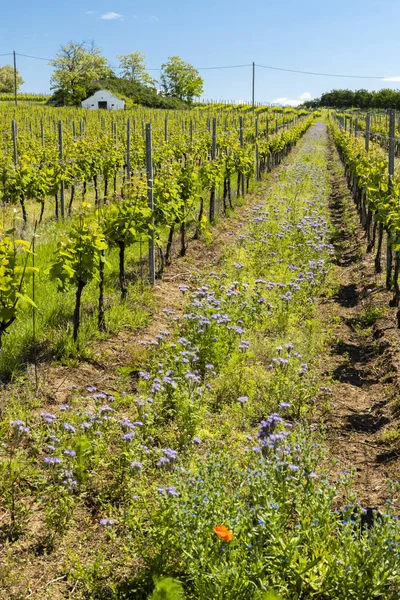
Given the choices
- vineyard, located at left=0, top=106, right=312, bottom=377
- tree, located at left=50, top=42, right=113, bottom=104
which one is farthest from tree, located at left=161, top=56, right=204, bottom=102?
vineyard, located at left=0, top=106, right=312, bottom=377

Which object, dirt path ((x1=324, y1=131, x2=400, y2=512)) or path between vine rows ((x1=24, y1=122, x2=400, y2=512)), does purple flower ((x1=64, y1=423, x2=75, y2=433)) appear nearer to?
path between vine rows ((x1=24, y1=122, x2=400, y2=512))

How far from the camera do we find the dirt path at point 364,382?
473 cm

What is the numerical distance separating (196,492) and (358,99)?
399 ft

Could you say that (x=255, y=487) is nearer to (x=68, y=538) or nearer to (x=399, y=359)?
(x=68, y=538)

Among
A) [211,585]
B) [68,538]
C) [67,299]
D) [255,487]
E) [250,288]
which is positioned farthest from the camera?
[250,288]

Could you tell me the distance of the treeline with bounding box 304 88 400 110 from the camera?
97.8 metres

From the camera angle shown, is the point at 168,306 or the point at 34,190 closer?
the point at 168,306

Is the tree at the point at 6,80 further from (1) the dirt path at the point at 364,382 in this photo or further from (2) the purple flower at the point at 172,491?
(2) the purple flower at the point at 172,491

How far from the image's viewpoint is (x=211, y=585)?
9.59 ft

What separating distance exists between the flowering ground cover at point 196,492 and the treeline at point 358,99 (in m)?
99.6

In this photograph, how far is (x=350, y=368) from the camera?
667 cm

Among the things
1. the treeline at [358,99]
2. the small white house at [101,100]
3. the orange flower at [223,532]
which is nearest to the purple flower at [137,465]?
the orange flower at [223,532]

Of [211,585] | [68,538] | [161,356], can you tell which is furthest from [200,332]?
[211,585]

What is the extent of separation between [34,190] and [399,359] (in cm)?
943
